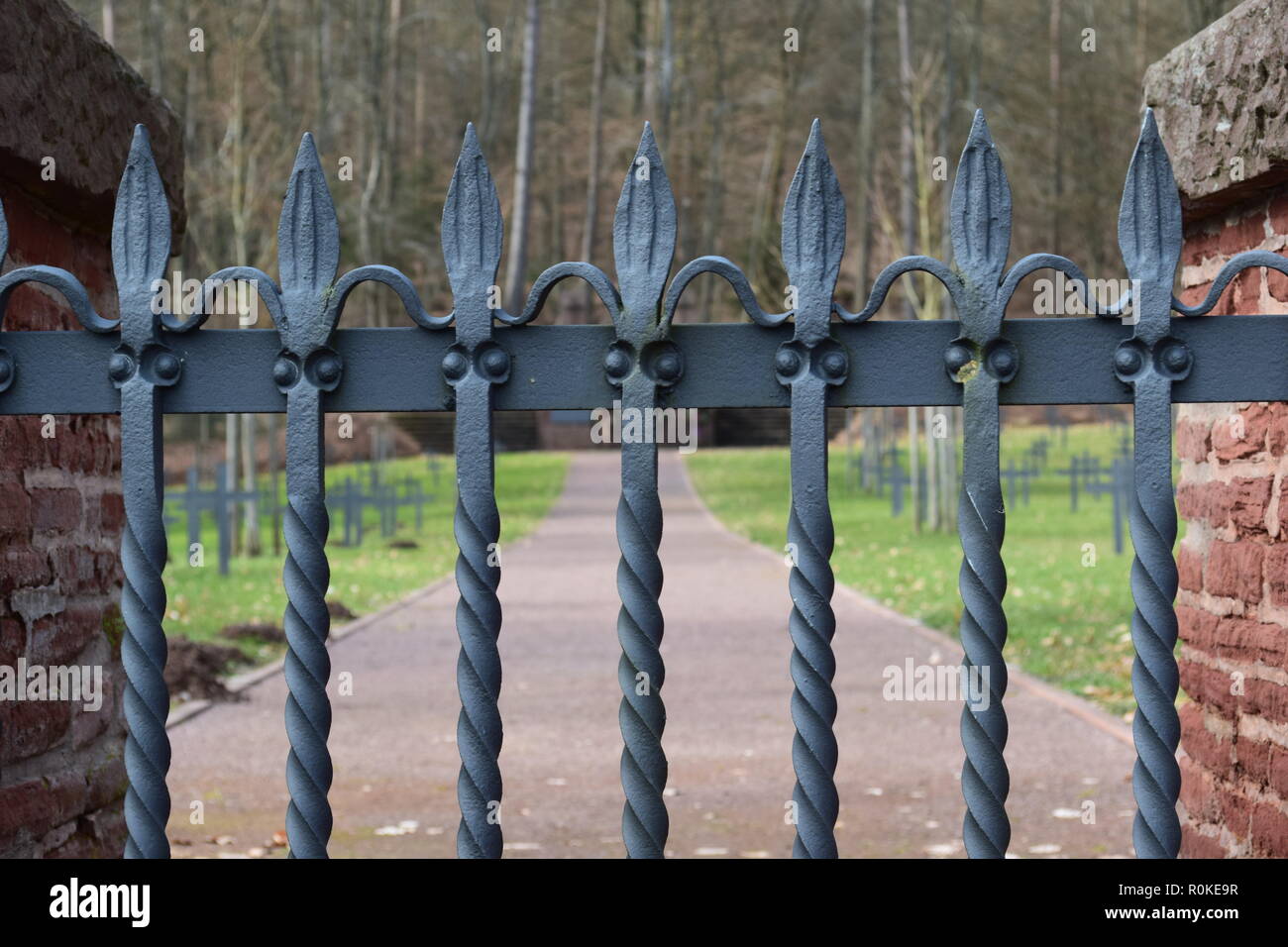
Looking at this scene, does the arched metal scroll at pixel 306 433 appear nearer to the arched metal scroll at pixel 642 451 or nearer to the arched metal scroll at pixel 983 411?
the arched metal scroll at pixel 642 451

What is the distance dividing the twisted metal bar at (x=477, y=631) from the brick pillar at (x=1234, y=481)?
5.36ft

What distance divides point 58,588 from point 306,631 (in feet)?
3.69

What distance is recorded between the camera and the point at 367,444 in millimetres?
41469

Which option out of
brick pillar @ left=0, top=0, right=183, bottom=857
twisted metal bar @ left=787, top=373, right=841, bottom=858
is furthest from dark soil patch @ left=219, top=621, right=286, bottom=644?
twisted metal bar @ left=787, top=373, right=841, bottom=858

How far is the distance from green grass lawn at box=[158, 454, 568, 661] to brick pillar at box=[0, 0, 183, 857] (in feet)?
27.0

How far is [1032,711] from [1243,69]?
6341mm

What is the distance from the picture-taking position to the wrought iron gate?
2.11 meters

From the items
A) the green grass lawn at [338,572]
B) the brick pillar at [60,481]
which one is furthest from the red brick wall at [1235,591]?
the green grass lawn at [338,572]

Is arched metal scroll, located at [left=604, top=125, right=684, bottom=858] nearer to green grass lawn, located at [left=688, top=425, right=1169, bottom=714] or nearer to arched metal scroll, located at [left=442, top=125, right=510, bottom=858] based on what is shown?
arched metal scroll, located at [left=442, top=125, right=510, bottom=858]

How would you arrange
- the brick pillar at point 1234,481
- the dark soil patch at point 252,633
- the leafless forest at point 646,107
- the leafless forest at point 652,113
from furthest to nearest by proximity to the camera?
the leafless forest at point 646,107 < the leafless forest at point 652,113 < the dark soil patch at point 252,633 < the brick pillar at point 1234,481

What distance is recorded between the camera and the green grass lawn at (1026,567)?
1064cm

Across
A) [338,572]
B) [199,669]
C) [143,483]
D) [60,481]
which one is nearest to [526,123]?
[338,572]

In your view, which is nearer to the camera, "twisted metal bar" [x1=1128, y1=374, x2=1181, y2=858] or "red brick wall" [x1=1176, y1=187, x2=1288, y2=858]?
"twisted metal bar" [x1=1128, y1=374, x2=1181, y2=858]

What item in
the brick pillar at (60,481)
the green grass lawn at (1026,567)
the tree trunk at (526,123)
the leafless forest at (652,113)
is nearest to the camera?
the brick pillar at (60,481)
